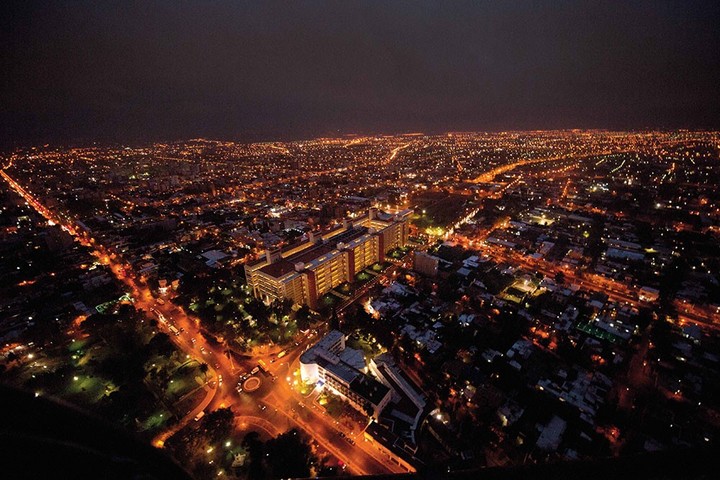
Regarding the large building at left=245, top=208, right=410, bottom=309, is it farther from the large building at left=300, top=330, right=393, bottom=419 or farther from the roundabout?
the roundabout

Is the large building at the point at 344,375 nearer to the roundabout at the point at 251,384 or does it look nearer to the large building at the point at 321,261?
the roundabout at the point at 251,384

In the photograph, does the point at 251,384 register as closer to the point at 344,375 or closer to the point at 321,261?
the point at 344,375

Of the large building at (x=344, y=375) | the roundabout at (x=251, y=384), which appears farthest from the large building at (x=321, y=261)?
the roundabout at (x=251, y=384)

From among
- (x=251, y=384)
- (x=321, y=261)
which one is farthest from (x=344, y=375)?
(x=321, y=261)

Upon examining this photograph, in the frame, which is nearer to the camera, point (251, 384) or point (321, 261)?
point (251, 384)

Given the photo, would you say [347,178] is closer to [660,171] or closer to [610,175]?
[610,175]

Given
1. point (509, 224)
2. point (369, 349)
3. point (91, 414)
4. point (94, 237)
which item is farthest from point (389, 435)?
point (94, 237)
